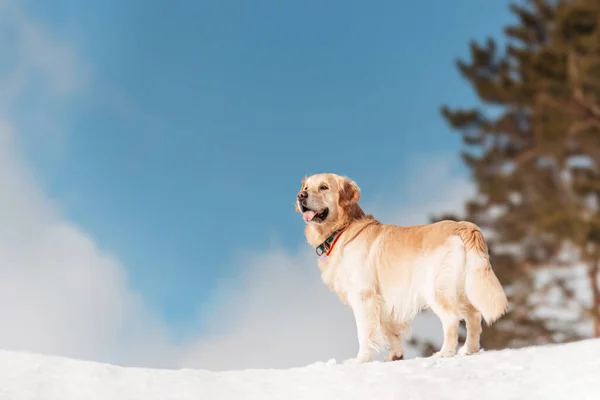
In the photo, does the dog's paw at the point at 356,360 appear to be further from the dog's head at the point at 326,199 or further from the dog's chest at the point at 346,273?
the dog's head at the point at 326,199

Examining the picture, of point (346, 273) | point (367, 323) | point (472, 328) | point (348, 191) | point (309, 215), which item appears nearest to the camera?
point (472, 328)

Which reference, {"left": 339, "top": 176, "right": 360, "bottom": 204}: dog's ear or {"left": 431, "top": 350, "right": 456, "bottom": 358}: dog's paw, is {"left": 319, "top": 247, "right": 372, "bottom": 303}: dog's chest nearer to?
{"left": 339, "top": 176, "right": 360, "bottom": 204}: dog's ear

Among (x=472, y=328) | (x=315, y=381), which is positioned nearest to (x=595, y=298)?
(x=472, y=328)

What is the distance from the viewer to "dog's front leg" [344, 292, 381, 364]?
19.9 ft

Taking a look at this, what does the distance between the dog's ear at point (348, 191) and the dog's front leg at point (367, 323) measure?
98cm

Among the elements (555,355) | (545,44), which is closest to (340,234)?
(555,355)

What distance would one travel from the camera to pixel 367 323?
6105 mm

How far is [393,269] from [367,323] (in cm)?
55

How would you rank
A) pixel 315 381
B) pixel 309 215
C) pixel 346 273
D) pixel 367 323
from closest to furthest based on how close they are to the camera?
pixel 315 381
pixel 367 323
pixel 346 273
pixel 309 215

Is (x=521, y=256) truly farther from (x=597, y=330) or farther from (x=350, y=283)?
(x=350, y=283)

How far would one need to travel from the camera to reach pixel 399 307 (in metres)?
6.17

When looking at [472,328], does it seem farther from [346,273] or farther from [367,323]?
[346,273]

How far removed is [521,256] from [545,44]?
5582 millimetres

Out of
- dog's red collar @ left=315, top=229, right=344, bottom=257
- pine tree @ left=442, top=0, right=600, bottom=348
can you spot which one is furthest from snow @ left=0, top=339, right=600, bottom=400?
pine tree @ left=442, top=0, right=600, bottom=348
